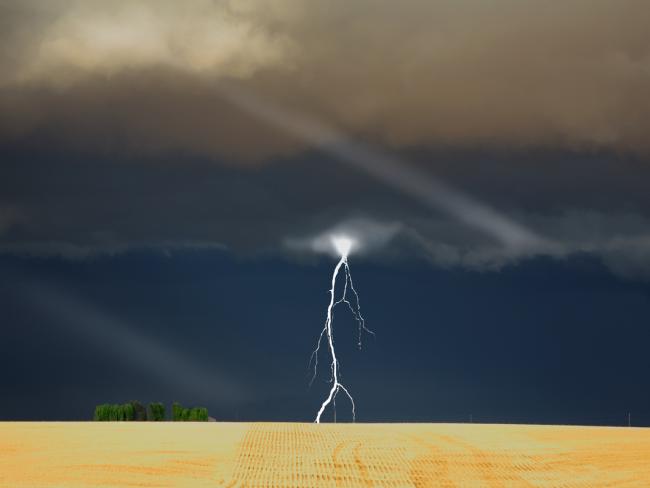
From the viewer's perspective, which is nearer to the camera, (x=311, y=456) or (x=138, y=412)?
(x=311, y=456)

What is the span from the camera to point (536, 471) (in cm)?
4562

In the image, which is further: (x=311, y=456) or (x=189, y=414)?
(x=189, y=414)

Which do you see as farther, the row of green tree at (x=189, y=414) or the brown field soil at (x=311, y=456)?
the row of green tree at (x=189, y=414)

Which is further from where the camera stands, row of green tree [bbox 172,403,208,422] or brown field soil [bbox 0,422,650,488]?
row of green tree [bbox 172,403,208,422]

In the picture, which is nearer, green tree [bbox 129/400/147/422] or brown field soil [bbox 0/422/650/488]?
brown field soil [bbox 0/422/650/488]

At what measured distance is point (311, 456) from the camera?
46.8m

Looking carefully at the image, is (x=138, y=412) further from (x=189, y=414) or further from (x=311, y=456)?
(x=311, y=456)

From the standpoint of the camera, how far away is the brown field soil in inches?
1631

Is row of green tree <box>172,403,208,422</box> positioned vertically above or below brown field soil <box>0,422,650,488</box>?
above

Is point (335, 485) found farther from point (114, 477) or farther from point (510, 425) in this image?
point (510, 425)

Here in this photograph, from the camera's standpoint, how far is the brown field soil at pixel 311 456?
136ft

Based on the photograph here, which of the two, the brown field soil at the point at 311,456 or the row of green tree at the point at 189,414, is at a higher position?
the row of green tree at the point at 189,414

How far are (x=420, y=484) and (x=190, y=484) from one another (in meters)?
9.24

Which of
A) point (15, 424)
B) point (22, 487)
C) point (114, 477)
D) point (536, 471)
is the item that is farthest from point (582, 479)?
point (15, 424)
